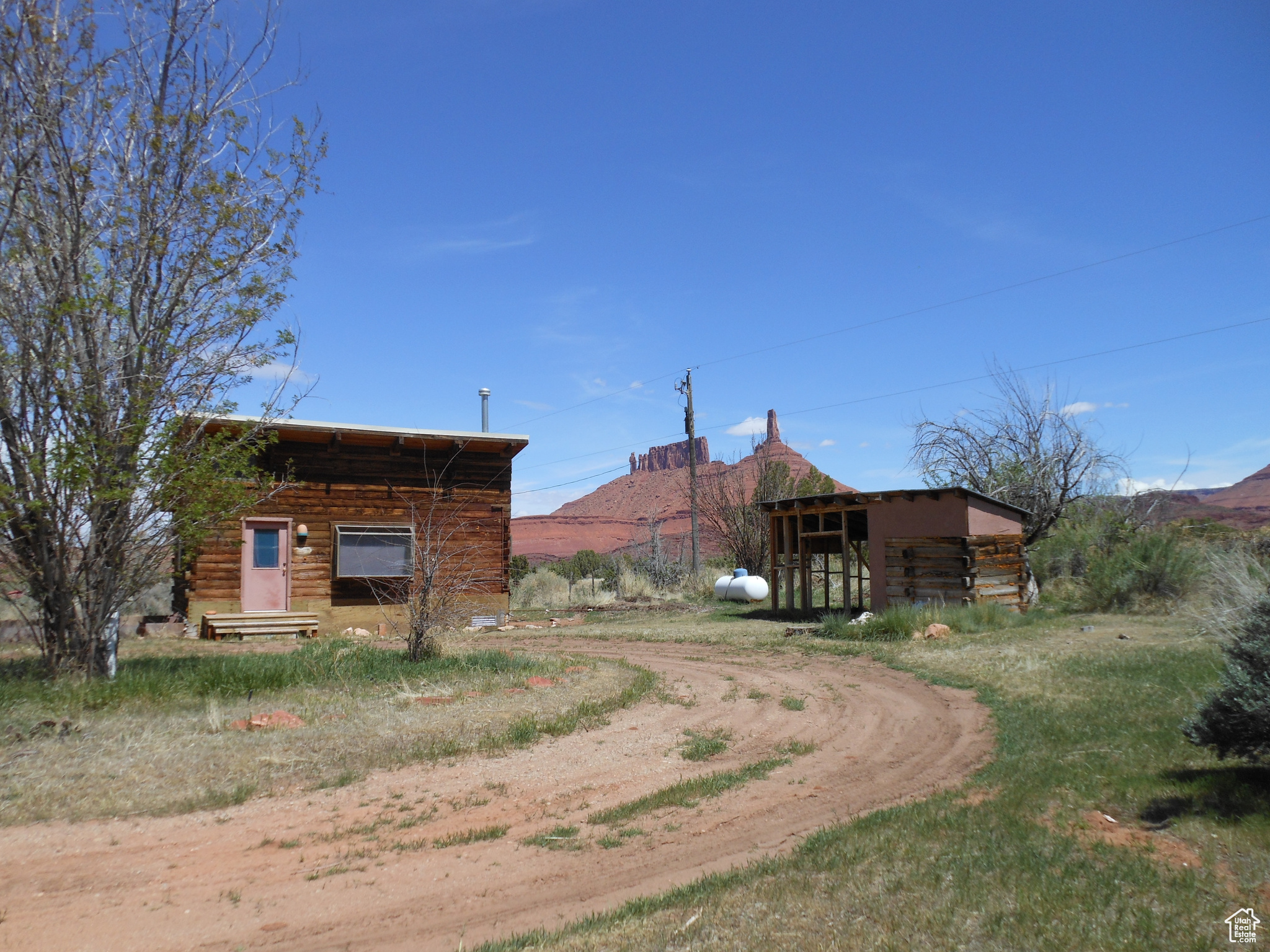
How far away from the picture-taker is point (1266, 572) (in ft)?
26.3

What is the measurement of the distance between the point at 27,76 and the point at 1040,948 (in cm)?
1143

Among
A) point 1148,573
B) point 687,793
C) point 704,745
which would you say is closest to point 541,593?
point 1148,573

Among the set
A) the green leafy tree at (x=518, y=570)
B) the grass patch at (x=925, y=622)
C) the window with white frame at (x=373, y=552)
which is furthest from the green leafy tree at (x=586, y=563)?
the grass patch at (x=925, y=622)

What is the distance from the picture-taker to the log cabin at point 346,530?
17688 mm

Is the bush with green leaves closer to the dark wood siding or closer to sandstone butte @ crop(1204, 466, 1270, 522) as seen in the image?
the dark wood siding

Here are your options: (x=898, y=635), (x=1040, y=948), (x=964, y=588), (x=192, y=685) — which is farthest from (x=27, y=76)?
(x=964, y=588)

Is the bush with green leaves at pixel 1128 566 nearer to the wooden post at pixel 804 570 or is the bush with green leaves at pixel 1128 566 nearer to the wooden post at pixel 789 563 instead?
the wooden post at pixel 804 570

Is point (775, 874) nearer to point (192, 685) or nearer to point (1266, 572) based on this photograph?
point (1266, 572)

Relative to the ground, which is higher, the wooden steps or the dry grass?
the wooden steps

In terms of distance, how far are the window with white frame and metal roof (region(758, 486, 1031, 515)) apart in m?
9.11

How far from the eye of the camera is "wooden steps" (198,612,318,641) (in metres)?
17.0

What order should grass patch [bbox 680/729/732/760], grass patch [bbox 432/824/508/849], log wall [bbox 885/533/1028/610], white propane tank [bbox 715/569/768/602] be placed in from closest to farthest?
grass patch [bbox 432/824/508/849]
grass patch [bbox 680/729/732/760]
log wall [bbox 885/533/1028/610]
white propane tank [bbox 715/569/768/602]

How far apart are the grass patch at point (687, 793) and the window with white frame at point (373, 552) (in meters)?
12.8

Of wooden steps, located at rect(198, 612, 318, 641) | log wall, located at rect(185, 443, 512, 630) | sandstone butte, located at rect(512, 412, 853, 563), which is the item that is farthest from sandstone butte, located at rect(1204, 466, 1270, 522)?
wooden steps, located at rect(198, 612, 318, 641)
